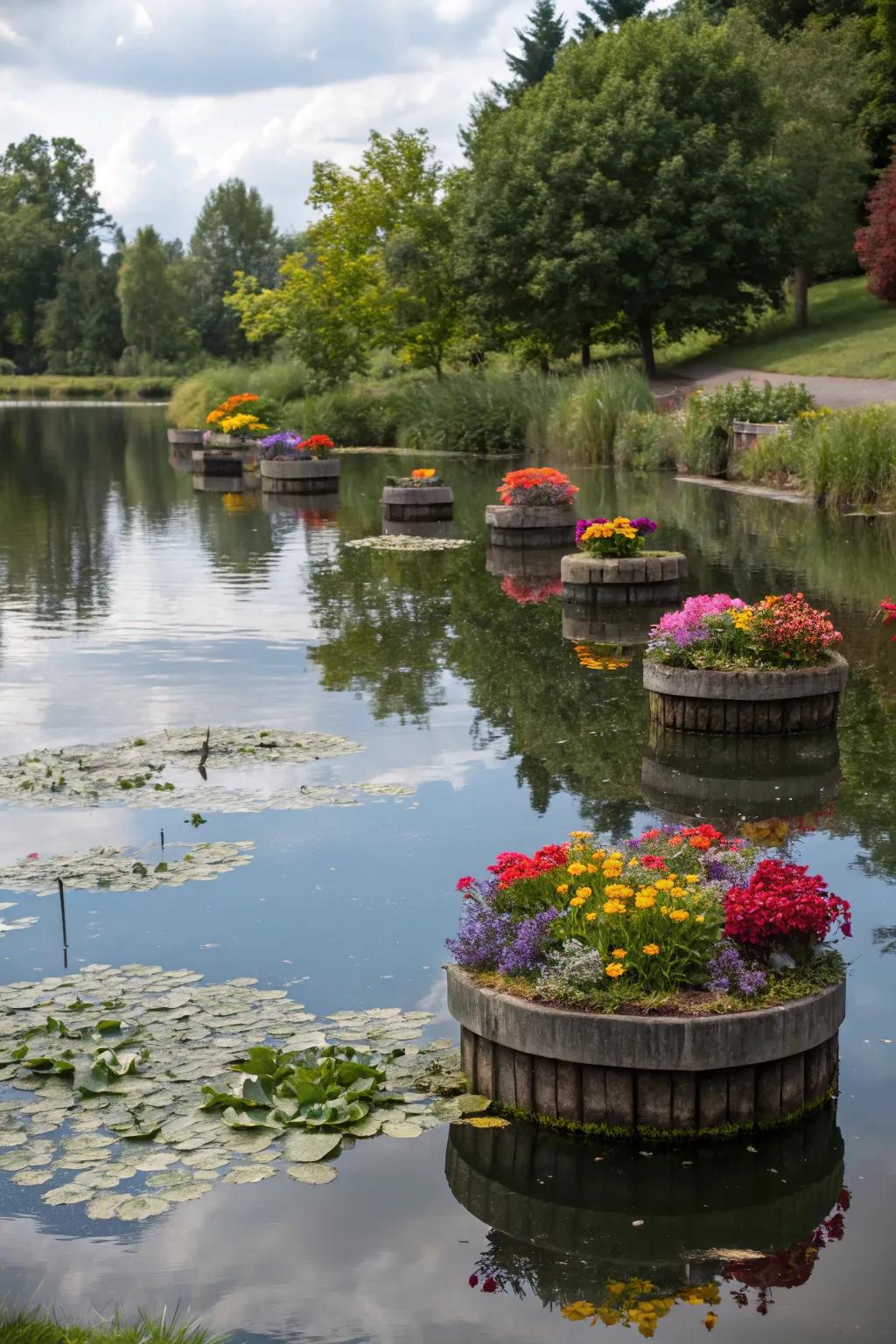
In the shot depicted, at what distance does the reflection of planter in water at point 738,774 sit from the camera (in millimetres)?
9258

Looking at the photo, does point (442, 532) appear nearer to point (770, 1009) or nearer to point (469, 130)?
point (770, 1009)

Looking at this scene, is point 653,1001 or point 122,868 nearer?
point 653,1001

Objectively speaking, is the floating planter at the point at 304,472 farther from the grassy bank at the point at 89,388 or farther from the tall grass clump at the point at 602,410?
the grassy bank at the point at 89,388

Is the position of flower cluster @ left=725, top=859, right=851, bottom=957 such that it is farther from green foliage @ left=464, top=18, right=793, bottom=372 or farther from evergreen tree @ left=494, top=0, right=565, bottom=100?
evergreen tree @ left=494, top=0, right=565, bottom=100

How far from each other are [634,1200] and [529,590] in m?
13.1

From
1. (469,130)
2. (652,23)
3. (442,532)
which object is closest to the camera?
(442,532)

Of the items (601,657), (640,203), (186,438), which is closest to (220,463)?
(186,438)

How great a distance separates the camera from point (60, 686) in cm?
1291

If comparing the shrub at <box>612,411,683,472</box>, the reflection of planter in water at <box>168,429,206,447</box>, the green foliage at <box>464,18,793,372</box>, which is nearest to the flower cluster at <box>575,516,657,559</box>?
the shrub at <box>612,411,683,472</box>

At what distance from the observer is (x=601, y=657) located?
1374 centimetres

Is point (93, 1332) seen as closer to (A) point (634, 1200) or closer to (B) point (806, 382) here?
(A) point (634, 1200)

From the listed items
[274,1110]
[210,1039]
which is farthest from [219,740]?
[274,1110]

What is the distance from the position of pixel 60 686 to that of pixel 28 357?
356 feet

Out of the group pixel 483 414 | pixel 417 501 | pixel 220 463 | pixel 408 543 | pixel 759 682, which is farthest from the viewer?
Result: pixel 483 414
